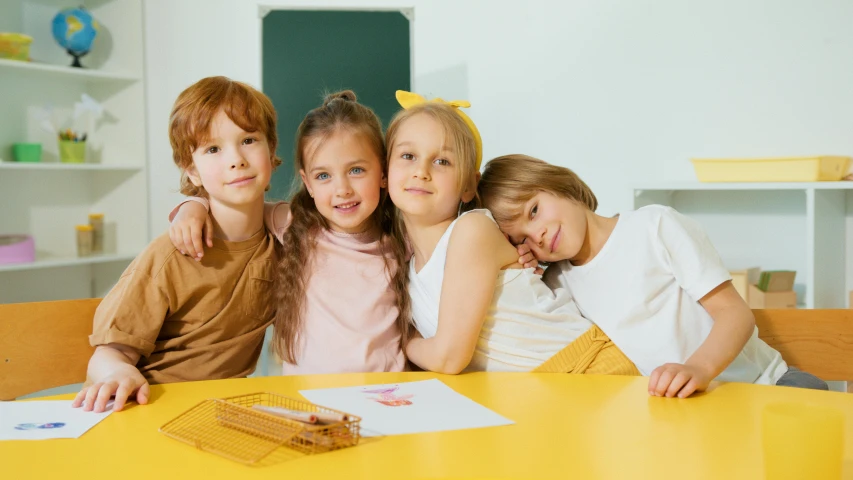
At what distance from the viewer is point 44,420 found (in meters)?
1.00

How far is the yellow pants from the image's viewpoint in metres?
1.42

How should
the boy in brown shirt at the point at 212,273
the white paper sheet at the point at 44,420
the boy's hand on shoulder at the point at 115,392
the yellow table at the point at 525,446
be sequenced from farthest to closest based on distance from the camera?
the boy in brown shirt at the point at 212,273, the boy's hand on shoulder at the point at 115,392, the white paper sheet at the point at 44,420, the yellow table at the point at 525,446

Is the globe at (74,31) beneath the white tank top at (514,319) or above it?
above

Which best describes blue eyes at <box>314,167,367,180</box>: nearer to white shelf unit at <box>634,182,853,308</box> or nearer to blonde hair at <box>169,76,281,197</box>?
blonde hair at <box>169,76,281,197</box>

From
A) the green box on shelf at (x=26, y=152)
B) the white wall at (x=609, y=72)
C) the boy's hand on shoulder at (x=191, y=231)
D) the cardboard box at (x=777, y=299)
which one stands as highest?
the white wall at (x=609, y=72)

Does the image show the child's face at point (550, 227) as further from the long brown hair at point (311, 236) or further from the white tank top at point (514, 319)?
the long brown hair at point (311, 236)

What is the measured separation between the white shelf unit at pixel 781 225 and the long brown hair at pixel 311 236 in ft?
6.16

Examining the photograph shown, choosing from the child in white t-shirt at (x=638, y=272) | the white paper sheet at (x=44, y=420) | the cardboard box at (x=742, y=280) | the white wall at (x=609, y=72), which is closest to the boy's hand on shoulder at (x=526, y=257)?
the child in white t-shirt at (x=638, y=272)

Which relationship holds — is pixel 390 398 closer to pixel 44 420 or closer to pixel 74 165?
pixel 44 420

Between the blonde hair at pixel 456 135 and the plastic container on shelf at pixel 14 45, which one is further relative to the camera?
the plastic container on shelf at pixel 14 45

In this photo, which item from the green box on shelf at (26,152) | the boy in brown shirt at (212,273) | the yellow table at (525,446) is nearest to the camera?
the yellow table at (525,446)

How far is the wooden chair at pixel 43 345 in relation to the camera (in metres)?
1.31

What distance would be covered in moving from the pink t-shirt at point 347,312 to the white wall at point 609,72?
237cm

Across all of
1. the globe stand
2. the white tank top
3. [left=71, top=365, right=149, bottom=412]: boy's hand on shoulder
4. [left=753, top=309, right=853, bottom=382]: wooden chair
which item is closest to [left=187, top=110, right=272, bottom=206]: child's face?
A: the white tank top
